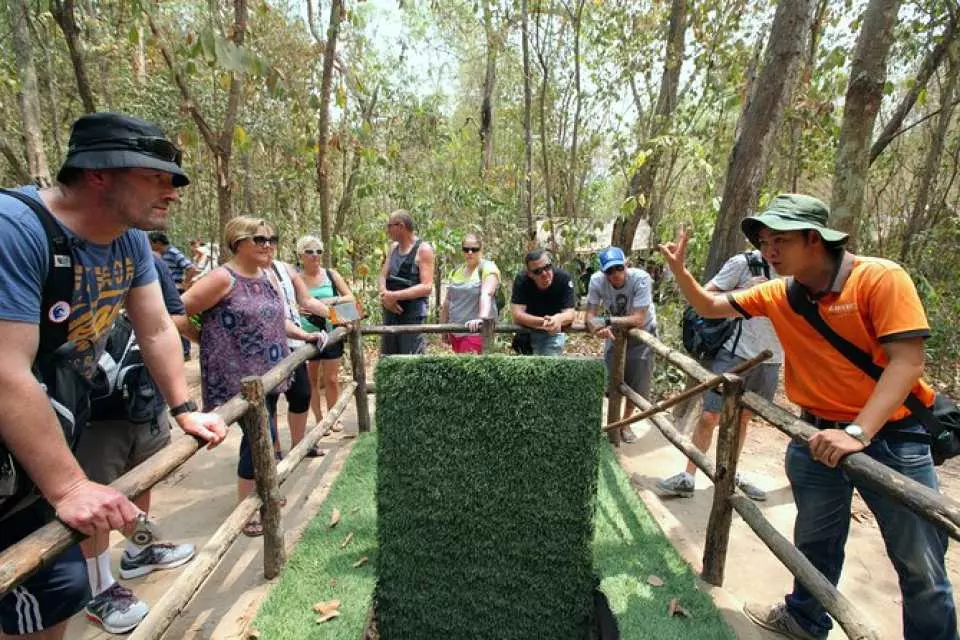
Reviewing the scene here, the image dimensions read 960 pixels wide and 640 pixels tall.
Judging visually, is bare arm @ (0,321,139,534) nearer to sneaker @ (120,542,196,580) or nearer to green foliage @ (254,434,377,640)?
green foliage @ (254,434,377,640)

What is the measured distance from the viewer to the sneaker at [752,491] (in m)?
3.62

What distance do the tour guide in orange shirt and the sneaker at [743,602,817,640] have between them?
1.41ft

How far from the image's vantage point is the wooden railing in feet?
4.46

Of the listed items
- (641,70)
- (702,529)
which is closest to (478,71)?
(641,70)

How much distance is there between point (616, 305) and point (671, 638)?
2554mm

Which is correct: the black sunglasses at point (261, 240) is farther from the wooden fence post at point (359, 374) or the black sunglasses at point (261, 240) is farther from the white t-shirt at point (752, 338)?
the white t-shirt at point (752, 338)

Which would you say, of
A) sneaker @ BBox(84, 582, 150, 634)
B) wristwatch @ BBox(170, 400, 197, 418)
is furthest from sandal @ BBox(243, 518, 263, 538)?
wristwatch @ BBox(170, 400, 197, 418)

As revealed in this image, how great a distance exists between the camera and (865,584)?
9.20 ft

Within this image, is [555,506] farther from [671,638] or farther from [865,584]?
[865,584]

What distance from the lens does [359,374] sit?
4.54 meters

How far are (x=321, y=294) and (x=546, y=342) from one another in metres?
1.96

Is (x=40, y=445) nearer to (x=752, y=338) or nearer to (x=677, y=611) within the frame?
(x=677, y=611)

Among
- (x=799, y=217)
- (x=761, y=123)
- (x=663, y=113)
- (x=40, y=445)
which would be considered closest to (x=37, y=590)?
(x=40, y=445)

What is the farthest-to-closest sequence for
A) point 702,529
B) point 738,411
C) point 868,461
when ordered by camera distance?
1. point 702,529
2. point 738,411
3. point 868,461
